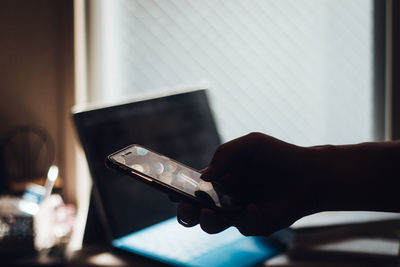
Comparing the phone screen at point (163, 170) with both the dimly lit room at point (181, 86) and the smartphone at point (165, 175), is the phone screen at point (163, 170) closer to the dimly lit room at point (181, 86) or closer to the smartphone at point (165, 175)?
the smartphone at point (165, 175)

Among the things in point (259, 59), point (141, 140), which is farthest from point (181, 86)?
point (141, 140)

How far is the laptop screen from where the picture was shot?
Result: 786 mm

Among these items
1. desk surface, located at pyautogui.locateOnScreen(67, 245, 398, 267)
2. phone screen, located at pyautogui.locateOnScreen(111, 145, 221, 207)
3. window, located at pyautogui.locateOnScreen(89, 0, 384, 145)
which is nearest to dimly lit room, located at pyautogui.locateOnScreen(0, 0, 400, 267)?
window, located at pyautogui.locateOnScreen(89, 0, 384, 145)

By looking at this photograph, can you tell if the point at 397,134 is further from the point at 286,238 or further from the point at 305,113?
the point at 286,238

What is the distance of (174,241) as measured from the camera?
0.77 m

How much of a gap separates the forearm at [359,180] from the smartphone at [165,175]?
143 millimetres

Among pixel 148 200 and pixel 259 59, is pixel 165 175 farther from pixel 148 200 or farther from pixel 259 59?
pixel 259 59

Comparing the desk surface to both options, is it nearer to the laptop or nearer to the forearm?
the laptop

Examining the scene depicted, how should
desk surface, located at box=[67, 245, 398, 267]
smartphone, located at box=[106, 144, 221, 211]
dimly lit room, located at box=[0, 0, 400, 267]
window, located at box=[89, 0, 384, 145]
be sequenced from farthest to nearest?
window, located at box=[89, 0, 384, 145] < dimly lit room, located at box=[0, 0, 400, 267] < desk surface, located at box=[67, 245, 398, 267] < smartphone, located at box=[106, 144, 221, 211]

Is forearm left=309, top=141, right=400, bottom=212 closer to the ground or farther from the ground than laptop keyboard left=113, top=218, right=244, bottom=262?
farther from the ground

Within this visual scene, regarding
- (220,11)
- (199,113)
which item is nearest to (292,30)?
(220,11)

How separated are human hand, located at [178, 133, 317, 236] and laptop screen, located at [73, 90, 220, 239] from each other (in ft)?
0.70

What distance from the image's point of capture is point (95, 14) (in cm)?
137

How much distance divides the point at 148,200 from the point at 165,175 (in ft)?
0.80
